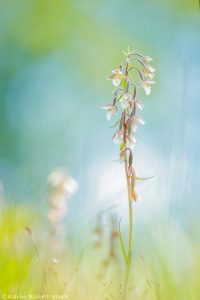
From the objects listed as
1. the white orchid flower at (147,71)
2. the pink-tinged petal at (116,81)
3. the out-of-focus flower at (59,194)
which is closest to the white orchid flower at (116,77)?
the pink-tinged petal at (116,81)

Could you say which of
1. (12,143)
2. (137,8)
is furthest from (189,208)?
(137,8)

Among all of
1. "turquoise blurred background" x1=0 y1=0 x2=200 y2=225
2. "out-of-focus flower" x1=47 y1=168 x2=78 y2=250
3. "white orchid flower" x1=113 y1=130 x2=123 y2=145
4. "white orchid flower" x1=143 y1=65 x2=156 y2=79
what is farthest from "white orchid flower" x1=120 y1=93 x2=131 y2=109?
"turquoise blurred background" x1=0 y1=0 x2=200 y2=225

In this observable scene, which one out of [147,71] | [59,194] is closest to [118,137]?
[147,71]

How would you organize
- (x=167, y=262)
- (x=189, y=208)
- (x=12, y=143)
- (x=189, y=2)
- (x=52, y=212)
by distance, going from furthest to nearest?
(x=189, y=2), (x=12, y=143), (x=52, y=212), (x=189, y=208), (x=167, y=262)

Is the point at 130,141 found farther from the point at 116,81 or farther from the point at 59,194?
the point at 59,194

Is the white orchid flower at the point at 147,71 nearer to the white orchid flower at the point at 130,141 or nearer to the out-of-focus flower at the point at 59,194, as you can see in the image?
the white orchid flower at the point at 130,141

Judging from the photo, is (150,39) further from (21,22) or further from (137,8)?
(21,22)

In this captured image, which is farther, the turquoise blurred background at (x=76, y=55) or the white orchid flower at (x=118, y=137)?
the turquoise blurred background at (x=76, y=55)

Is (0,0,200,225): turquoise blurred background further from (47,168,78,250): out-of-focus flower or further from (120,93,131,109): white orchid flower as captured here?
(120,93,131,109): white orchid flower

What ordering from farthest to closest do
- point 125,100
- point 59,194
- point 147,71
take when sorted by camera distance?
point 59,194, point 147,71, point 125,100

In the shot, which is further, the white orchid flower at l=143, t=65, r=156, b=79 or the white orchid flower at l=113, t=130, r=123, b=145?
the white orchid flower at l=143, t=65, r=156, b=79

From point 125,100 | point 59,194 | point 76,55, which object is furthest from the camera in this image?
point 76,55
